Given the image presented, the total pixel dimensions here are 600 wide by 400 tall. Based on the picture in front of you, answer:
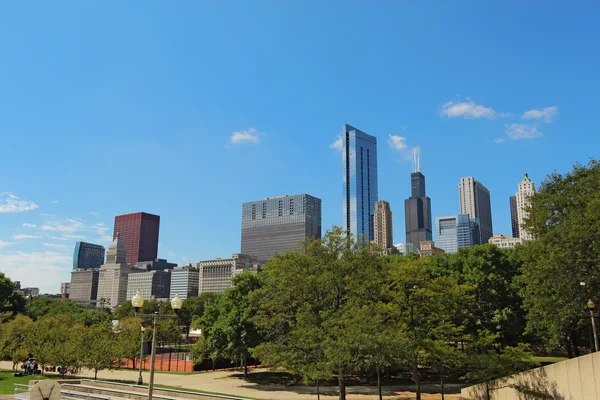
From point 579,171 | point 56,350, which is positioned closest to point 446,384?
point 579,171

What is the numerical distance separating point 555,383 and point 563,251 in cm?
845

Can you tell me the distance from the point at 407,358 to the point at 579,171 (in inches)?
827

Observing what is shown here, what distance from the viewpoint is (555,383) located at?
98.0 feet

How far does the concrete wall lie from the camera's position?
89.7 ft

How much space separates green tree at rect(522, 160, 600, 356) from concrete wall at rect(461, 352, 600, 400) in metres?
5.27

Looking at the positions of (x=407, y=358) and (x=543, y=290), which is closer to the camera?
(x=407, y=358)

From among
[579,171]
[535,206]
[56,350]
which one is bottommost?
[56,350]

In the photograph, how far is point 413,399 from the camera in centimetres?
3531

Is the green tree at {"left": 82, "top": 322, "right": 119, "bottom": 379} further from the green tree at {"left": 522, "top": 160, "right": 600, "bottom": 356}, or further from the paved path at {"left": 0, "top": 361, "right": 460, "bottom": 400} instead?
the green tree at {"left": 522, "top": 160, "right": 600, "bottom": 356}

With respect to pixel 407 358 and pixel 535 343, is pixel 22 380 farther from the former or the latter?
pixel 535 343

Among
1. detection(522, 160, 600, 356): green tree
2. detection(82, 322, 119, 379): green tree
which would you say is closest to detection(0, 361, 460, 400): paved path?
detection(82, 322, 119, 379): green tree

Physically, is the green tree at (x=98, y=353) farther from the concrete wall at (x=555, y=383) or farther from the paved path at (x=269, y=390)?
the concrete wall at (x=555, y=383)

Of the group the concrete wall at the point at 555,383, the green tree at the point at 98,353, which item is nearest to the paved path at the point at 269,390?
the concrete wall at the point at 555,383

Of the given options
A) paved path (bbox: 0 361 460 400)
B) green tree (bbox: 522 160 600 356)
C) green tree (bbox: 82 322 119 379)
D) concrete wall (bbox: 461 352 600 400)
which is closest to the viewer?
concrete wall (bbox: 461 352 600 400)
